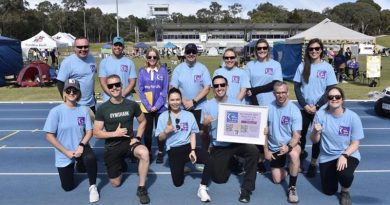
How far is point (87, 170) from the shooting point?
5008 millimetres

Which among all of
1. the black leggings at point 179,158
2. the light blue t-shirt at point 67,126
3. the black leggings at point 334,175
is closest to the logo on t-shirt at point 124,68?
the light blue t-shirt at point 67,126

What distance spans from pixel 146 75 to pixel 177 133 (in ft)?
4.31

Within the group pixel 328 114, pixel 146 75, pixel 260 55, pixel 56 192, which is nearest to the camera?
pixel 328 114

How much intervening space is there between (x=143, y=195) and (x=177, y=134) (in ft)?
3.14

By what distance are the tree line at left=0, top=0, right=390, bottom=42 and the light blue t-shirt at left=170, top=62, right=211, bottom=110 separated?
77.9 m

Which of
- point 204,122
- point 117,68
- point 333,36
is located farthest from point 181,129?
point 333,36

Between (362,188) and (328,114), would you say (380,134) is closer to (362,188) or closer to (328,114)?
(362,188)

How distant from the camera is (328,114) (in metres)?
4.82

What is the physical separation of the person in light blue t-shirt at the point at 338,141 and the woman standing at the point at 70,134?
2874mm

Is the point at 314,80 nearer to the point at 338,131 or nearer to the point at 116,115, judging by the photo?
the point at 338,131

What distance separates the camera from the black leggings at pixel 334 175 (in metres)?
4.55

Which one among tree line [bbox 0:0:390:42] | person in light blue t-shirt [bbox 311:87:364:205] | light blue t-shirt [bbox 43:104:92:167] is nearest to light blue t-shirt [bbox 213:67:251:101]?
person in light blue t-shirt [bbox 311:87:364:205]

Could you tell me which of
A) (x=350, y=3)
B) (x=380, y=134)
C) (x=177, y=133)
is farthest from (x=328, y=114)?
(x=350, y=3)

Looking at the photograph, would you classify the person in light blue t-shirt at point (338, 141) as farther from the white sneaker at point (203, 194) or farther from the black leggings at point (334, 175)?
the white sneaker at point (203, 194)
